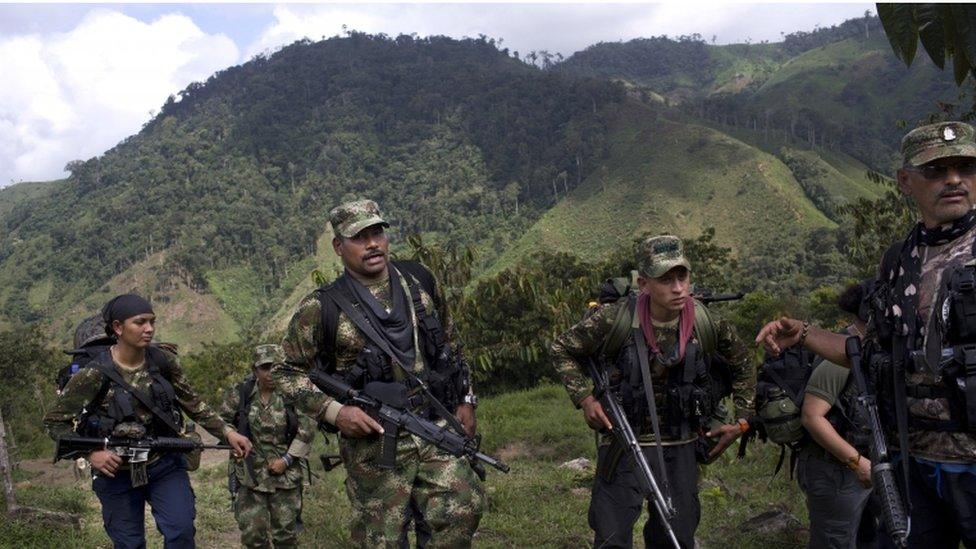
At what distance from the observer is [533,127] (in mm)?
128750

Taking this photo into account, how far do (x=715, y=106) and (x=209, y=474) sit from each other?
377 feet

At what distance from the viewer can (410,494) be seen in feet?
12.3

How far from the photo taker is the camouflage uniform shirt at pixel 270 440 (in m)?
5.91

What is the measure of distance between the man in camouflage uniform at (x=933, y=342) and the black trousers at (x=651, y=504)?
1.32 m

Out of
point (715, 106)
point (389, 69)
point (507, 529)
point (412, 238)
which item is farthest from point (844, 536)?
point (389, 69)

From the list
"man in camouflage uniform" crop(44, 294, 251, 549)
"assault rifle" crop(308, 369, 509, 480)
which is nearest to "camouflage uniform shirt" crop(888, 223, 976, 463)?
"assault rifle" crop(308, 369, 509, 480)

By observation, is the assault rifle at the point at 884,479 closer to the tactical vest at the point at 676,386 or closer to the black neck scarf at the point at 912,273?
the black neck scarf at the point at 912,273

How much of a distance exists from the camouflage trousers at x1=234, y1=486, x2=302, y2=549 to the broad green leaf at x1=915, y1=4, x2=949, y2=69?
17.7 feet

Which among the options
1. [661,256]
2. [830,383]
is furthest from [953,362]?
[661,256]

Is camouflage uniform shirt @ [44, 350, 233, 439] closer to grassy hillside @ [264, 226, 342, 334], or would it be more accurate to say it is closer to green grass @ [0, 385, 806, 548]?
green grass @ [0, 385, 806, 548]

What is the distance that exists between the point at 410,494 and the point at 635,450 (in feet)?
3.52

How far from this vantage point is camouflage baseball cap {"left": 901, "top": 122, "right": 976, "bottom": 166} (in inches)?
102

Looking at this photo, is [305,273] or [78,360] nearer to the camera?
[78,360]

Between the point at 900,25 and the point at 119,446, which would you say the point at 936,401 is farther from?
the point at 119,446
